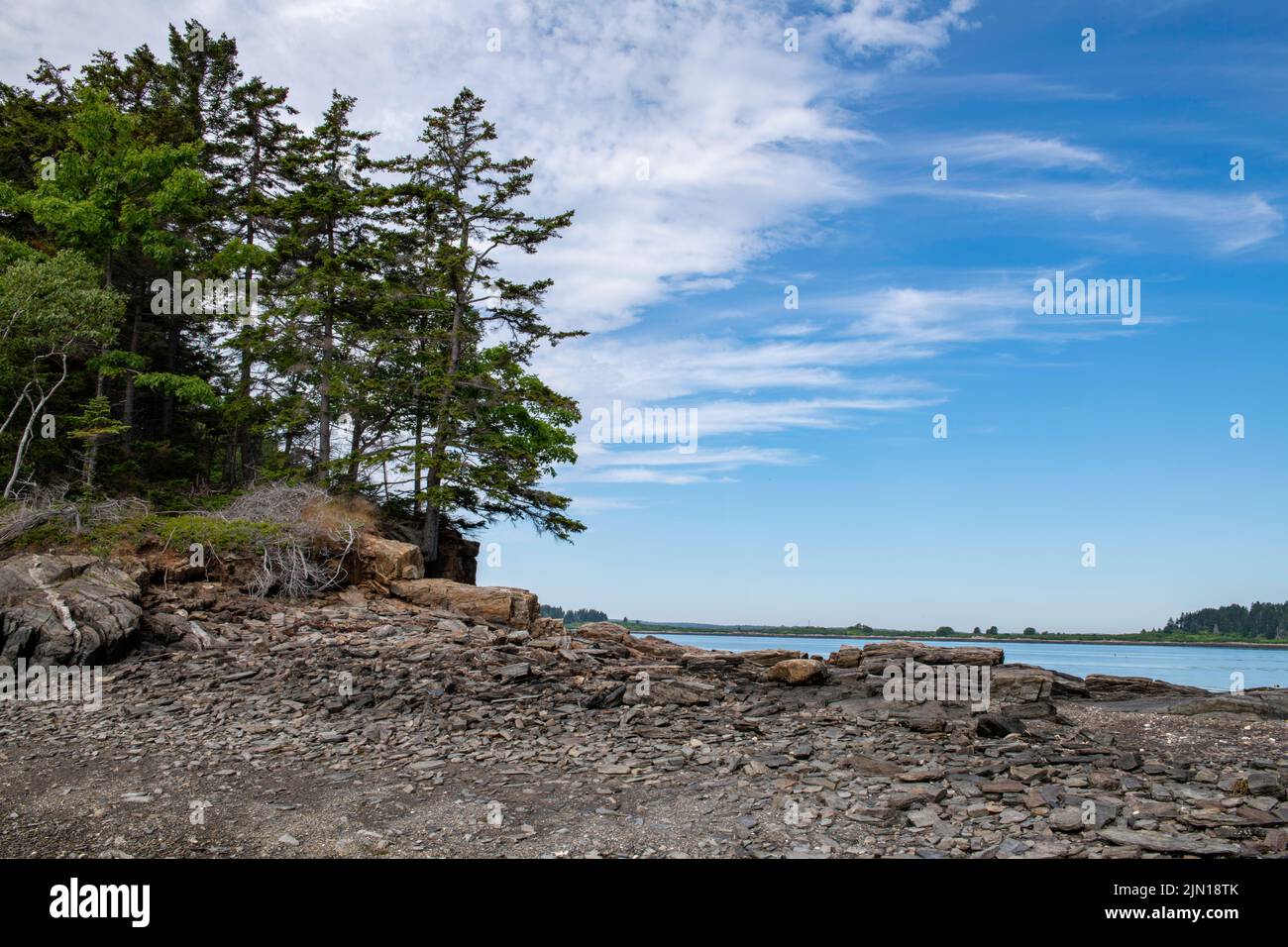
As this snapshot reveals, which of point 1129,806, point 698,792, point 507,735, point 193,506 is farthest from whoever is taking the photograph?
point 193,506

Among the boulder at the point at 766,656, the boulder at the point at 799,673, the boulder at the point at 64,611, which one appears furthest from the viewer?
the boulder at the point at 766,656

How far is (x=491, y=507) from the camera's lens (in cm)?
2912

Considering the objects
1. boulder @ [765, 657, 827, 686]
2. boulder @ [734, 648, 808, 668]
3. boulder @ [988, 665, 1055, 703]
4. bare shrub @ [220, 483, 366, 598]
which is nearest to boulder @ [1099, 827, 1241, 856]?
boulder @ [988, 665, 1055, 703]

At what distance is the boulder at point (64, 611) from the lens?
52.5 feet

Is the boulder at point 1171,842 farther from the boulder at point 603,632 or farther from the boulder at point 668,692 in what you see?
the boulder at point 603,632

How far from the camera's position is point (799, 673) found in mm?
16406

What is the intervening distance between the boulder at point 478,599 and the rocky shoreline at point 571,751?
7.06 feet

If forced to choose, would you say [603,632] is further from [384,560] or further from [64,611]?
[64,611]

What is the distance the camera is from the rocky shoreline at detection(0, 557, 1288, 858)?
9.12m

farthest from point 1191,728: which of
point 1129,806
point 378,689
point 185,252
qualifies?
point 185,252

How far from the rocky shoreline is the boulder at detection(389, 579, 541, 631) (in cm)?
215

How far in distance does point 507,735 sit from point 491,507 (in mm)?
16801

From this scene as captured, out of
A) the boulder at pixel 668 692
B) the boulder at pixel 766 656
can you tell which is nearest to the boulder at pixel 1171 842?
the boulder at pixel 668 692
